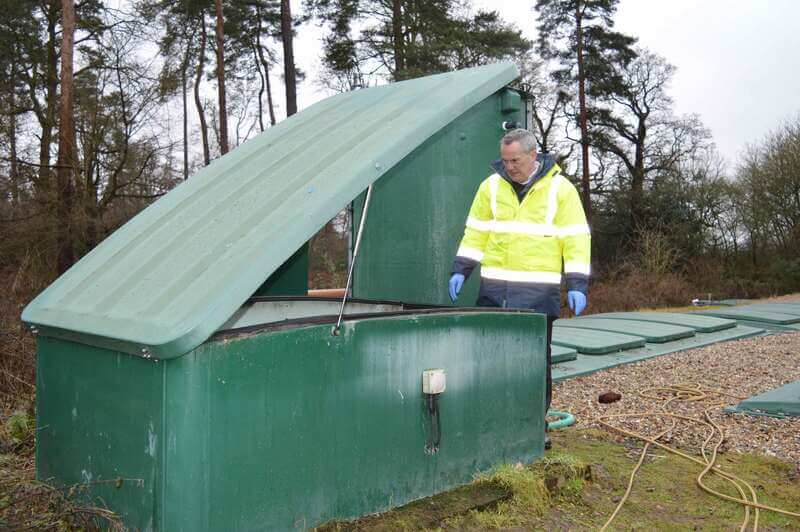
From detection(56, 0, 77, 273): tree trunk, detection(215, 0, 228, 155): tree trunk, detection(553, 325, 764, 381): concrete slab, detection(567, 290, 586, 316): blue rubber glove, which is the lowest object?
detection(553, 325, 764, 381): concrete slab

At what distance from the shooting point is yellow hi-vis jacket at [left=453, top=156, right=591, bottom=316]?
3.87 metres

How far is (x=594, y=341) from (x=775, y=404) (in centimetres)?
300

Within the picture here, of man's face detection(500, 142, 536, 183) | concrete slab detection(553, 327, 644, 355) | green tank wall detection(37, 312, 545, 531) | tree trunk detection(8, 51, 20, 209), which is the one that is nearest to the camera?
green tank wall detection(37, 312, 545, 531)

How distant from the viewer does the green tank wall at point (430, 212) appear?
192 inches

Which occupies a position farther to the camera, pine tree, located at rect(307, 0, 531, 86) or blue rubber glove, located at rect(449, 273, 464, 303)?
pine tree, located at rect(307, 0, 531, 86)

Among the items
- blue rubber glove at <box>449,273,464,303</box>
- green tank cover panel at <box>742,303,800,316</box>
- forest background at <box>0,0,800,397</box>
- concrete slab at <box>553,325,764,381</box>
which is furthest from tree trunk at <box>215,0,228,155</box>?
blue rubber glove at <box>449,273,464,303</box>

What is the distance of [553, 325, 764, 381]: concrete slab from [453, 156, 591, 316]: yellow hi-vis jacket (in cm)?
325

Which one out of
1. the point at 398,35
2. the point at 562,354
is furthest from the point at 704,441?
the point at 398,35

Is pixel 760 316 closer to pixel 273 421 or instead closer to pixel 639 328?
pixel 639 328

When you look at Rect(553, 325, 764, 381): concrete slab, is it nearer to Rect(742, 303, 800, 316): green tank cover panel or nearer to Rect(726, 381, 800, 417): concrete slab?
Rect(726, 381, 800, 417): concrete slab

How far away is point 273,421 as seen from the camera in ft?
8.50

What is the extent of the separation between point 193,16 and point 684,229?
1751cm

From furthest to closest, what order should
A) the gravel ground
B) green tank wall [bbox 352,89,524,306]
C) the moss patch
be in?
the gravel ground < green tank wall [bbox 352,89,524,306] < the moss patch

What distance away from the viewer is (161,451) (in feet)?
7.95
